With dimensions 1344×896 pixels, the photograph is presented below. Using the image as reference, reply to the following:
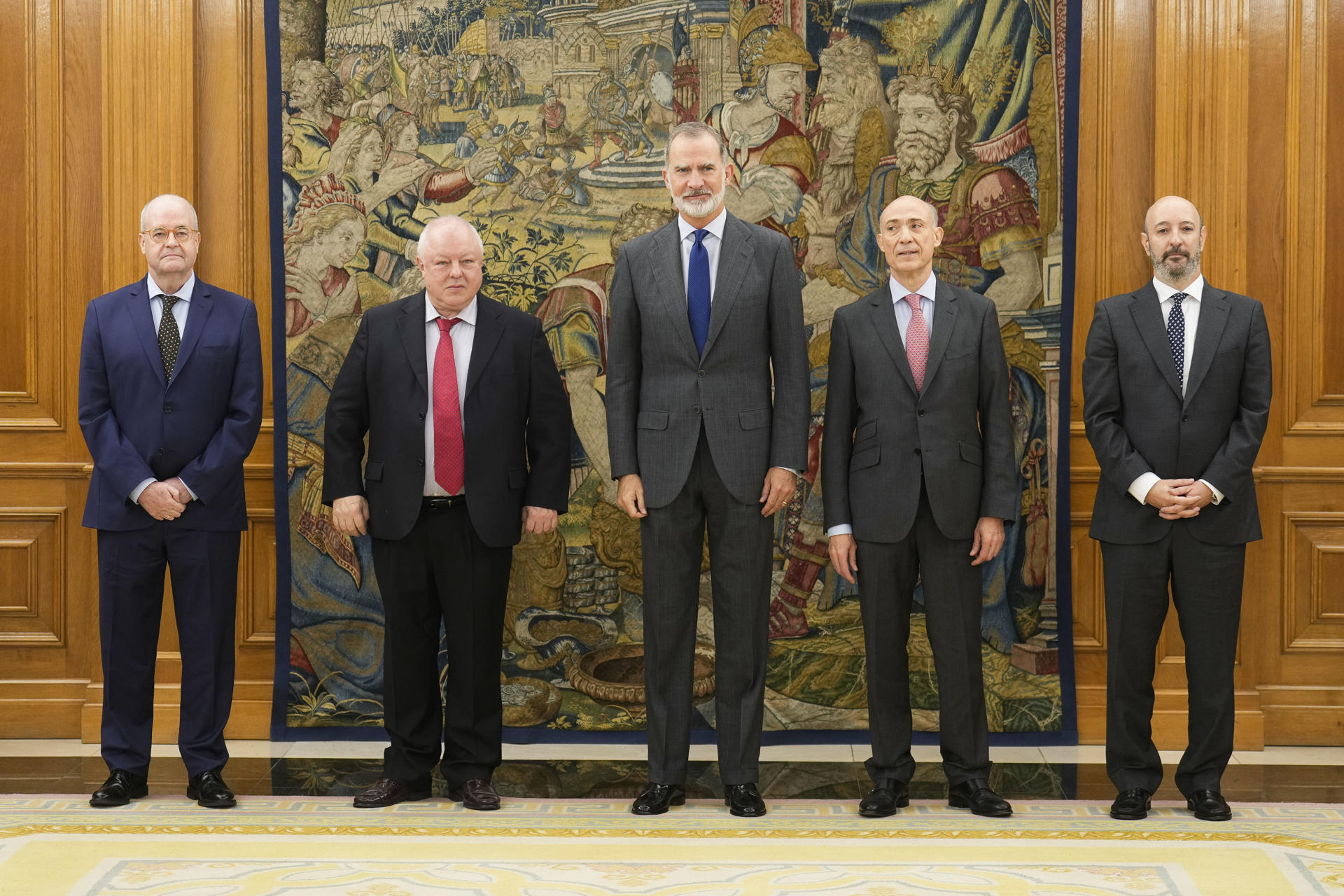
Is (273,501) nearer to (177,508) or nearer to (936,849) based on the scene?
(177,508)

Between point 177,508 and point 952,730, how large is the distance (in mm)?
2331

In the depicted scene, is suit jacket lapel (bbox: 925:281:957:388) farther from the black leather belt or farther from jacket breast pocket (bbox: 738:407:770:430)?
the black leather belt

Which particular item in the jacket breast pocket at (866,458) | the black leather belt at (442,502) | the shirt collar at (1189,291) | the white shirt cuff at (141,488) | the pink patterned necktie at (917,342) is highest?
the shirt collar at (1189,291)

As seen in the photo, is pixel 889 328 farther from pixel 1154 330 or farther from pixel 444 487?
pixel 444 487

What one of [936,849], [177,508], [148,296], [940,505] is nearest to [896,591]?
[940,505]

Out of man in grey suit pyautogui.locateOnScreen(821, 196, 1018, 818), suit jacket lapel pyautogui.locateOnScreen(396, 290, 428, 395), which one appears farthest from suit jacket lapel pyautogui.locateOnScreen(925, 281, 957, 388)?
suit jacket lapel pyautogui.locateOnScreen(396, 290, 428, 395)

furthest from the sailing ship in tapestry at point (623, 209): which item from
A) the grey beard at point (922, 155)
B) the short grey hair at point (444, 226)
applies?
the short grey hair at point (444, 226)

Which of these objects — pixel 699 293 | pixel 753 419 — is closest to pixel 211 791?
pixel 753 419

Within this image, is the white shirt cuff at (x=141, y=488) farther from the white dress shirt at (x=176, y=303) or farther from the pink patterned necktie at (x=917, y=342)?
the pink patterned necktie at (x=917, y=342)

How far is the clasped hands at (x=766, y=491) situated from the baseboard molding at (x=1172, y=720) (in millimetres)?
1590

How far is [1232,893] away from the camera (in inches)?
111

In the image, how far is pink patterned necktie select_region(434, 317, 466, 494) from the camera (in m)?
3.61

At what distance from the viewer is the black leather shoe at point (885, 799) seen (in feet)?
11.3

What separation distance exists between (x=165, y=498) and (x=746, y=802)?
1.88 meters
